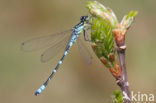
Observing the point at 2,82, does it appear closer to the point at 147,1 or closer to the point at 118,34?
the point at 147,1

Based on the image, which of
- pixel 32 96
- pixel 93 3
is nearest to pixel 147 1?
pixel 32 96

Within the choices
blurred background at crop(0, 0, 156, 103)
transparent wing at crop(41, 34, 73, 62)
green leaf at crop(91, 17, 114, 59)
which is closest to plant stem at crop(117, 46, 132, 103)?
green leaf at crop(91, 17, 114, 59)

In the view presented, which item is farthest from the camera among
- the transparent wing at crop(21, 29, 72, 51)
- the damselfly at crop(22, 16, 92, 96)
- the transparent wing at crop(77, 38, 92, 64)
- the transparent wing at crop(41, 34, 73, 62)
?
the transparent wing at crop(21, 29, 72, 51)

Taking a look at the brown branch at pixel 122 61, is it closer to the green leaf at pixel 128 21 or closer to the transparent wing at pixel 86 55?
the green leaf at pixel 128 21

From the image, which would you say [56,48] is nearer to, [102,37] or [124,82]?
[102,37]

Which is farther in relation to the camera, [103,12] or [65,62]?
[65,62]

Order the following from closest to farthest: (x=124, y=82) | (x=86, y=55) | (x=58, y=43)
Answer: (x=124, y=82) → (x=86, y=55) → (x=58, y=43)

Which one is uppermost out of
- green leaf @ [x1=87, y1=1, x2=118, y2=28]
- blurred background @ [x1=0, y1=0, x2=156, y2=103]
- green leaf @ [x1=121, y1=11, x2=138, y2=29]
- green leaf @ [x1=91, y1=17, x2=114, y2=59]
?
green leaf @ [x1=87, y1=1, x2=118, y2=28]

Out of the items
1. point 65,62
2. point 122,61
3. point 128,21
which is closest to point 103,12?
point 128,21

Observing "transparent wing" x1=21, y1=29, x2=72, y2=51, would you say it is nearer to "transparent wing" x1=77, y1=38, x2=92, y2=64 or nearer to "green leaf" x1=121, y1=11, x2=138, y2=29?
"transparent wing" x1=77, y1=38, x2=92, y2=64

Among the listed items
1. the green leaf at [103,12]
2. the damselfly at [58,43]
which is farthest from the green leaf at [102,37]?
the damselfly at [58,43]
